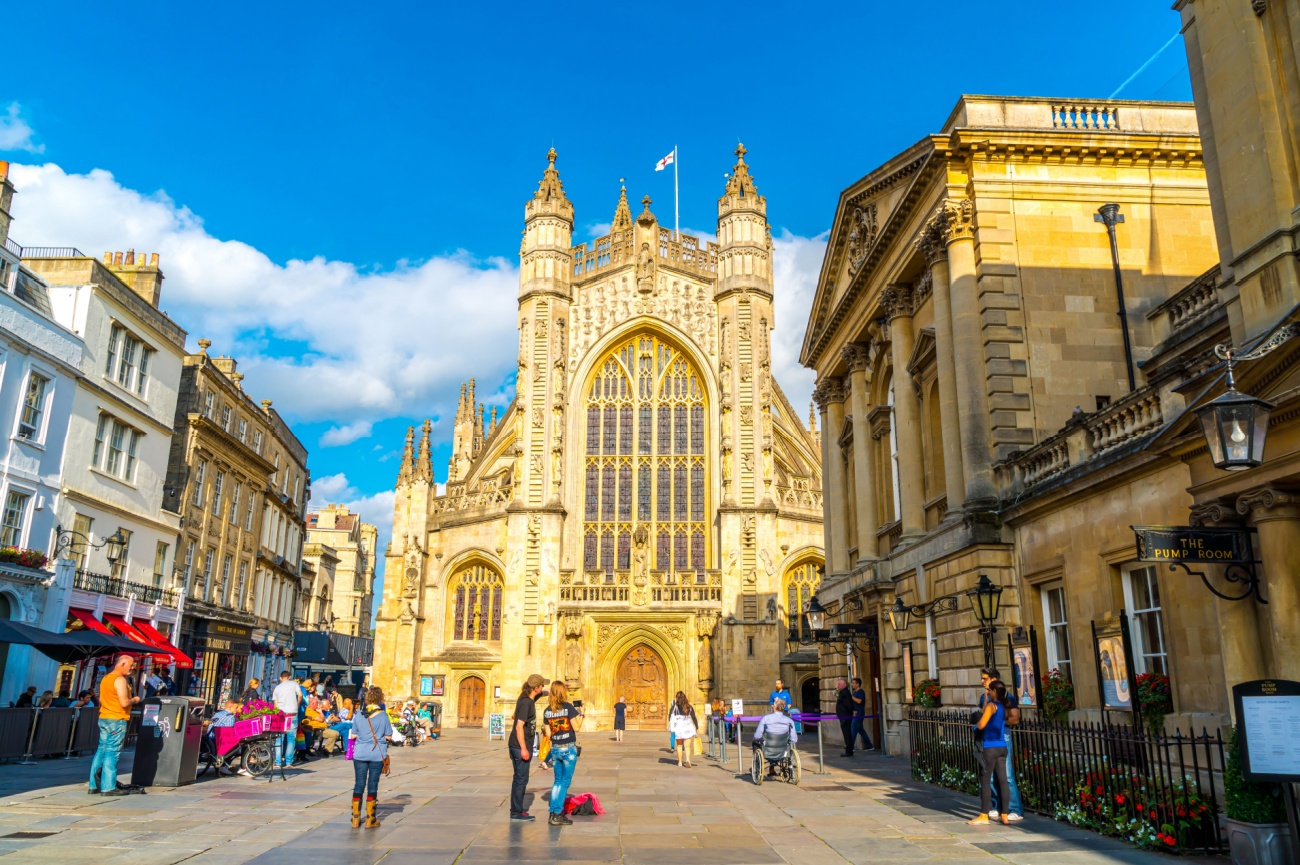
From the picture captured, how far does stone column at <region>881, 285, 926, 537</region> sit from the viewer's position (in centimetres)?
2009

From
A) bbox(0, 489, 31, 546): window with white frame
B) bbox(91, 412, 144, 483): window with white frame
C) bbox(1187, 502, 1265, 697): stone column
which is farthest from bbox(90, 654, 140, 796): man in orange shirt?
bbox(91, 412, 144, 483): window with white frame

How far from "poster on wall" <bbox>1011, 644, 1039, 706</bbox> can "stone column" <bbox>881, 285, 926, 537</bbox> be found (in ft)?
16.7

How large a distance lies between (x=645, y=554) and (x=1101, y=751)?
94.3 ft

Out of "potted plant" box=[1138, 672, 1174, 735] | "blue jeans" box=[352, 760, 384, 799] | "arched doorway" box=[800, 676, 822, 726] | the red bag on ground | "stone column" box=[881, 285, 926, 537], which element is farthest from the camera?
"arched doorway" box=[800, 676, 822, 726]

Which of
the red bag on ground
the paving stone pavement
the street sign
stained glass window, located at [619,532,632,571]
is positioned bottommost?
the paving stone pavement

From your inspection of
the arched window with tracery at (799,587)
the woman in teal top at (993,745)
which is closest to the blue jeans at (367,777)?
the woman in teal top at (993,745)

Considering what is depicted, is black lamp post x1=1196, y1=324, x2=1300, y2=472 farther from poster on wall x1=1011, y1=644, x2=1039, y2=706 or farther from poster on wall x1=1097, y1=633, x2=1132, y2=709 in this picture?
poster on wall x1=1011, y1=644, x2=1039, y2=706

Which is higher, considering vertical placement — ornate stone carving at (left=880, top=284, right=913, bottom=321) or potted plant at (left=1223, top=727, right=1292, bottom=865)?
ornate stone carving at (left=880, top=284, right=913, bottom=321)

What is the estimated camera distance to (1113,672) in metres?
12.0

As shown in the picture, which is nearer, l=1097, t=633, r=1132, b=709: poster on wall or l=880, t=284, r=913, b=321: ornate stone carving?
l=1097, t=633, r=1132, b=709: poster on wall

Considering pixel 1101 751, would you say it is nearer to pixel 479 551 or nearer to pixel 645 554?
pixel 645 554

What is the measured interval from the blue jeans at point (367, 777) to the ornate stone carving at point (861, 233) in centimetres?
1607

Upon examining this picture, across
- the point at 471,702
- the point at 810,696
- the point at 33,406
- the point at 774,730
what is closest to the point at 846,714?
the point at 774,730

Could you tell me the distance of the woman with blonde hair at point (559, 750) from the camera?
10.5 m
